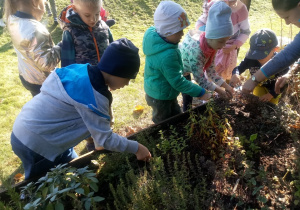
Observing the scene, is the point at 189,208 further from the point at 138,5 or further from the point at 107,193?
the point at 138,5

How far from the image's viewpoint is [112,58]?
181 centimetres

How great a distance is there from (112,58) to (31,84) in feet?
5.53

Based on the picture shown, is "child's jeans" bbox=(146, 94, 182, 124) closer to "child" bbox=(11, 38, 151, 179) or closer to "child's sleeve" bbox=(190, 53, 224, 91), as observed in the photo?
"child's sleeve" bbox=(190, 53, 224, 91)

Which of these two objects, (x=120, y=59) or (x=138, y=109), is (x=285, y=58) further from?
(x=138, y=109)

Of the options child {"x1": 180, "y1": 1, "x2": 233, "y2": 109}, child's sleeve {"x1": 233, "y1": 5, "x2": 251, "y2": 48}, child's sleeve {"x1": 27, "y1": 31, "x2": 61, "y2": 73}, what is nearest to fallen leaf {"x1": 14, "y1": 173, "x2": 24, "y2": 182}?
child's sleeve {"x1": 27, "y1": 31, "x2": 61, "y2": 73}

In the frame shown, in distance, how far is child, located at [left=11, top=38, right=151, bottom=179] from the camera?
1.77m

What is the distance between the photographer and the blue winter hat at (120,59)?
1.81m

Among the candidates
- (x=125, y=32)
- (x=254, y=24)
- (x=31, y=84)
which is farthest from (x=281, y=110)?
(x=254, y=24)

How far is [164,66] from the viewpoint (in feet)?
8.21

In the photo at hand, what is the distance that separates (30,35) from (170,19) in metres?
1.47

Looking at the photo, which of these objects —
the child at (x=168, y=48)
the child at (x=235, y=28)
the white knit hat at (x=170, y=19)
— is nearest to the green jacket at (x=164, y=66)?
the child at (x=168, y=48)

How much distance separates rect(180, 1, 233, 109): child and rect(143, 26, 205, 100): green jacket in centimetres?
22

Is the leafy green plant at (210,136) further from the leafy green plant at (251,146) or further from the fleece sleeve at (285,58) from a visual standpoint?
the fleece sleeve at (285,58)

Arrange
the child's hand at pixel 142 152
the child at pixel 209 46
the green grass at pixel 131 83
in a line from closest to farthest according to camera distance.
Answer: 1. the child's hand at pixel 142 152
2. the child at pixel 209 46
3. the green grass at pixel 131 83
